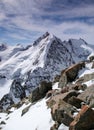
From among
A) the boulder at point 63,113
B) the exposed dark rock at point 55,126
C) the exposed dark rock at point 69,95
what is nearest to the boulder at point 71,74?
the exposed dark rock at point 69,95

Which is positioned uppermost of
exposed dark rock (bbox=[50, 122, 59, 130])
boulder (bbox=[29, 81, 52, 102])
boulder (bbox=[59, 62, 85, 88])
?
exposed dark rock (bbox=[50, 122, 59, 130])

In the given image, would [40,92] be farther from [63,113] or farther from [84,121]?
[84,121]

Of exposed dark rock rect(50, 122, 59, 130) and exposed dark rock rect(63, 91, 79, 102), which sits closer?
exposed dark rock rect(50, 122, 59, 130)

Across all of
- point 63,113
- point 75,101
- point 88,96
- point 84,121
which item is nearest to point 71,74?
point 88,96

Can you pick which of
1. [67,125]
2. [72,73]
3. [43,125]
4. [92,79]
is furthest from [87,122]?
[72,73]

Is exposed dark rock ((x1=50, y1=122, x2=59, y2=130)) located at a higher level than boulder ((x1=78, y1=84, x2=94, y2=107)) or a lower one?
lower

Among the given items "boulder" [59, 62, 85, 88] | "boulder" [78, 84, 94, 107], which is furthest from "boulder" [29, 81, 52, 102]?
"boulder" [78, 84, 94, 107]

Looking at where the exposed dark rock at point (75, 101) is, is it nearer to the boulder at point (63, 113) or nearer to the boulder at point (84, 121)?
the boulder at point (63, 113)

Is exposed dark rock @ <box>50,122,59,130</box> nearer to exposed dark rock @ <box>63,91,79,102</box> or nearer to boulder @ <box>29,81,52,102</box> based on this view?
exposed dark rock @ <box>63,91,79,102</box>

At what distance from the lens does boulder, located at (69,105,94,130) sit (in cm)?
2539

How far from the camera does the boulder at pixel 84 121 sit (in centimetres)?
2539

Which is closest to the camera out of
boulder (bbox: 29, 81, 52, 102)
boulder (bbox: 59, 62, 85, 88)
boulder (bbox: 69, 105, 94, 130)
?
boulder (bbox: 69, 105, 94, 130)

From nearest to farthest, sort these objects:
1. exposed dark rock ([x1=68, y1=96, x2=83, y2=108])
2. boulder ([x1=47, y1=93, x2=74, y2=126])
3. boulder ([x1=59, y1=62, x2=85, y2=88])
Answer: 1. boulder ([x1=47, y1=93, x2=74, y2=126])
2. exposed dark rock ([x1=68, y1=96, x2=83, y2=108])
3. boulder ([x1=59, y1=62, x2=85, y2=88])

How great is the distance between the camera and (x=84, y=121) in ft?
83.7
